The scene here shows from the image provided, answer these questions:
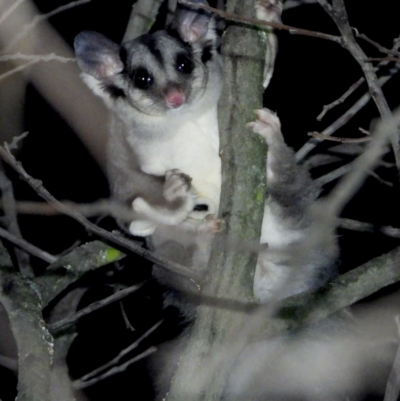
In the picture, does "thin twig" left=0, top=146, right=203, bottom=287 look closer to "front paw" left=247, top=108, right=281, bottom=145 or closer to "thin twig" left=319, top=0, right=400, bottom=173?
"front paw" left=247, top=108, right=281, bottom=145

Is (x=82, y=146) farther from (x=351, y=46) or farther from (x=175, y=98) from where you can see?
(x=351, y=46)

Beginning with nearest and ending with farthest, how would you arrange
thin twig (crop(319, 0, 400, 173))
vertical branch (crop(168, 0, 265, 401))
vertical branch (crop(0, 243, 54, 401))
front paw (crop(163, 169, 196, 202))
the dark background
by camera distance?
thin twig (crop(319, 0, 400, 173)), vertical branch (crop(168, 0, 265, 401)), vertical branch (crop(0, 243, 54, 401)), front paw (crop(163, 169, 196, 202)), the dark background

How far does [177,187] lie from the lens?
126 inches

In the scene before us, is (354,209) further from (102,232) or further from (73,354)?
(102,232)

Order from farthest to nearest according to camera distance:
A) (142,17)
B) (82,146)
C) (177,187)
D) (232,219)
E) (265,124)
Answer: (82,146) < (142,17) < (177,187) < (265,124) < (232,219)

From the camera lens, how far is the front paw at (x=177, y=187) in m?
3.20

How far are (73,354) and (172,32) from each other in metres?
4.65

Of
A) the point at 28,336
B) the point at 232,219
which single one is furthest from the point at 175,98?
the point at 28,336

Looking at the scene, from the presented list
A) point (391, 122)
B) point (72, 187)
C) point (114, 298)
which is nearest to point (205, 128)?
point (114, 298)

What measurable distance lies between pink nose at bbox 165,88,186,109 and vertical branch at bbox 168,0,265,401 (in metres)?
0.36

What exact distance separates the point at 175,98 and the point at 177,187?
1.32 ft

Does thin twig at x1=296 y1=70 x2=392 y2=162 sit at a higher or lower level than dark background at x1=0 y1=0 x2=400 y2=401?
higher

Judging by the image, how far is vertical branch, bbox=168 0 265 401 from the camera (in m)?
2.44

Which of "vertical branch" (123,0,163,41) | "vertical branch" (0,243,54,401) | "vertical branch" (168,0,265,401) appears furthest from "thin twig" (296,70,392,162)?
"vertical branch" (0,243,54,401)
